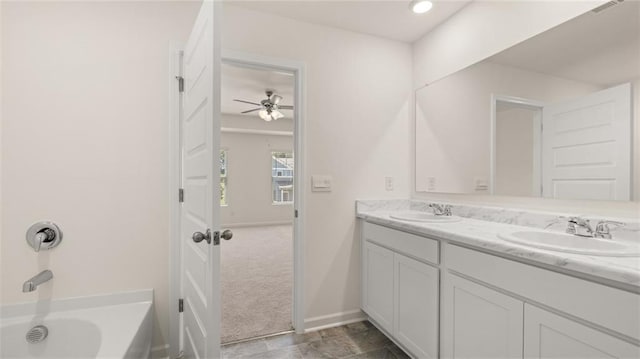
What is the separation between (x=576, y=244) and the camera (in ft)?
4.45

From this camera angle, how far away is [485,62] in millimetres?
1928

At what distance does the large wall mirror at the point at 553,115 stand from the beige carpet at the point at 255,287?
5.98ft

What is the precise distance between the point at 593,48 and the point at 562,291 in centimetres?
127

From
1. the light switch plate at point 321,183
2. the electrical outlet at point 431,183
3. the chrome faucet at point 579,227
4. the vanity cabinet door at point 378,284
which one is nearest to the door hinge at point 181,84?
the light switch plate at point 321,183

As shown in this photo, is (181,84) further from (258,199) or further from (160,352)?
(258,199)

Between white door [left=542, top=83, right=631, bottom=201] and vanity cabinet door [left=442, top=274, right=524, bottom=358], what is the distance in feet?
2.45

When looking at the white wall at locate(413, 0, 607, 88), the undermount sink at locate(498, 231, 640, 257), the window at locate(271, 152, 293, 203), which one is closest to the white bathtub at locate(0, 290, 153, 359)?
the undermount sink at locate(498, 231, 640, 257)

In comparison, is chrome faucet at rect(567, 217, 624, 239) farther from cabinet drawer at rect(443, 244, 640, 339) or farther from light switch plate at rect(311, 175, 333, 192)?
light switch plate at rect(311, 175, 333, 192)

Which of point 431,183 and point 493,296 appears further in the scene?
point 431,183

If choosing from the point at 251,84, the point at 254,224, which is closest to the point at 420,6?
the point at 251,84

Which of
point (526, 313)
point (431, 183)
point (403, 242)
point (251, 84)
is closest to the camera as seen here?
point (526, 313)

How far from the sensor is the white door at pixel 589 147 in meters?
1.29

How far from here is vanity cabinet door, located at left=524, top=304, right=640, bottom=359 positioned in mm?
876

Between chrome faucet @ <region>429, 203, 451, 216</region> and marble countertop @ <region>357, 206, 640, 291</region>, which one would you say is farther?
chrome faucet @ <region>429, 203, 451, 216</region>
